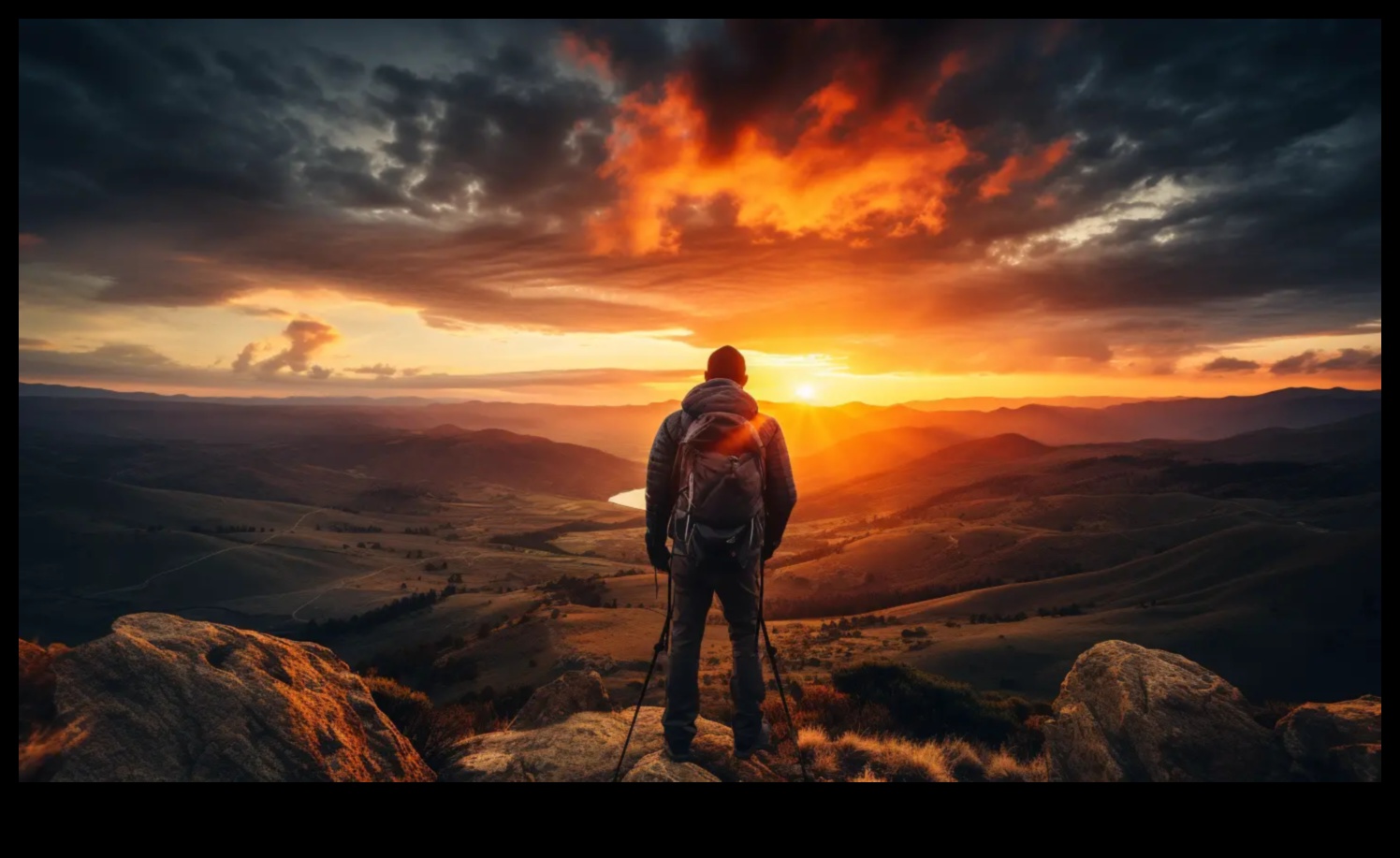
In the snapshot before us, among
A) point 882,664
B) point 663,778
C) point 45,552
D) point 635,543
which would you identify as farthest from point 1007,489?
point 45,552

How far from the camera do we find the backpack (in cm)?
529

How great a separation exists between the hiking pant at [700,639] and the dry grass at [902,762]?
94cm

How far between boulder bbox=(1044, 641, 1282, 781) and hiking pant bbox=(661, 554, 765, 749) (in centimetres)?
349

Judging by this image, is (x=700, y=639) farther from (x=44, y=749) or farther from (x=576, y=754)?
(x=44, y=749)

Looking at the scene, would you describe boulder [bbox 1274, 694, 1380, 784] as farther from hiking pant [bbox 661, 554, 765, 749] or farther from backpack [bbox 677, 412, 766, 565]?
backpack [bbox 677, 412, 766, 565]

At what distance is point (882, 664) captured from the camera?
10141 mm

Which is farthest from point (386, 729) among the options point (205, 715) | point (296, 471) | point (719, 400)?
point (296, 471)

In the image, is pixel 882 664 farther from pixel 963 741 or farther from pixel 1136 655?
pixel 1136 655

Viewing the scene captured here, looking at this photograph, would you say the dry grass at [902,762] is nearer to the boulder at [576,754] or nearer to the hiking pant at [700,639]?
the boulder at [576,754]

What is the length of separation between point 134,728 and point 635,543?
87139 millimetres

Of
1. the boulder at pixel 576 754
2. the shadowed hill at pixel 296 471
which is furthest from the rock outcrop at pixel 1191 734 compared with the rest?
the shadowed hill at pixel 296 471

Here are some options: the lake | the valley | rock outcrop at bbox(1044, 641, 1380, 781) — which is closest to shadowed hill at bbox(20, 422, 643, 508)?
the valley

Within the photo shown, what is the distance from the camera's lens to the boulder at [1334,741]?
4691 mm

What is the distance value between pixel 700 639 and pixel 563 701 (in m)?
2.78
